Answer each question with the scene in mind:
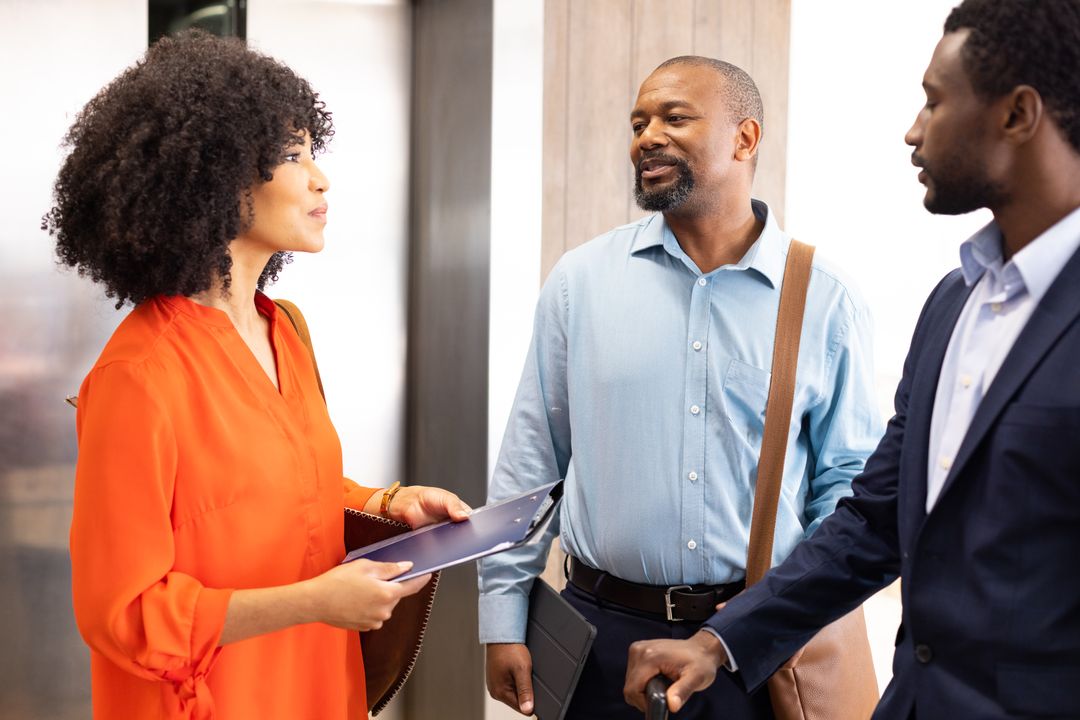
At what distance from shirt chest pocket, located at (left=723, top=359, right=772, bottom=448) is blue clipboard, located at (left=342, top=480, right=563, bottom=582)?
0.51 m

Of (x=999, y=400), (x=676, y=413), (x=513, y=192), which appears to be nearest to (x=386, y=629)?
(x=676, y=413)

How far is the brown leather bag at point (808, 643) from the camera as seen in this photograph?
6.71ft

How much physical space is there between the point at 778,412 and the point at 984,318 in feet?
2.31

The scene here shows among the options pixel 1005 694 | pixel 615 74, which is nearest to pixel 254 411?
pixel 1005 694

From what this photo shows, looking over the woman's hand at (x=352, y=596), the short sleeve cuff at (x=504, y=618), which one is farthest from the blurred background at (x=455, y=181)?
the woman's hand at (x=352, y=596)

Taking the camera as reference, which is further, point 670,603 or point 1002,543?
point 670,603

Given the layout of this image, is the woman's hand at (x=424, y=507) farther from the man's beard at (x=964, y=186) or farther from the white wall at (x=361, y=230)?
the white wall at (x=361, y=230)

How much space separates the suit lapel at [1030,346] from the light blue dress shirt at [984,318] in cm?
2

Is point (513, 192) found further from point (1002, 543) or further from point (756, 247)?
point (1002, 543)

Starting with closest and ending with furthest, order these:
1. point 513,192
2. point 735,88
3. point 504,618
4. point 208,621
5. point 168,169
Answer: point 208,621 → point 168,169 → point 504,618 → point 735,88 → point 513,192

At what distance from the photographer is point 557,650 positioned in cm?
206

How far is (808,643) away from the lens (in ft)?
6.79

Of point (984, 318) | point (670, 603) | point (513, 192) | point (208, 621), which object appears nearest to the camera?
point (984, 318)

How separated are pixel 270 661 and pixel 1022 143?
53.7 inches
